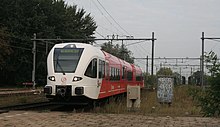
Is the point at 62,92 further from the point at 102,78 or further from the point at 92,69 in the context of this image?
the point at 102,78

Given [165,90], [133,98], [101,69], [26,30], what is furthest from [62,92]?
[26,30]

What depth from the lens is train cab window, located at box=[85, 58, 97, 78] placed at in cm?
1911

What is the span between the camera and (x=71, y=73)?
61.4ft

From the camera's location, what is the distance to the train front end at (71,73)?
18500 mm

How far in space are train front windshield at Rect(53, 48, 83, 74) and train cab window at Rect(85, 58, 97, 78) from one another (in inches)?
25.0

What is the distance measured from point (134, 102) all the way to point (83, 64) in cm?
325

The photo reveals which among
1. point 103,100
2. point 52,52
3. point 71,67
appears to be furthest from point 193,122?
point 103,100

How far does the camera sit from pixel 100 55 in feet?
69.1

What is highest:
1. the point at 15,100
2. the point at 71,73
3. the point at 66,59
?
the point at 66,59

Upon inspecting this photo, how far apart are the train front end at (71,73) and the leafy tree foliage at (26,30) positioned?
98.5 ft

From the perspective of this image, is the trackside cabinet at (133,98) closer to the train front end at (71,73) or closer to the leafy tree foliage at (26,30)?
the train front end at (71,73)

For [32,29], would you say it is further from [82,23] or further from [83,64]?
[83,64]

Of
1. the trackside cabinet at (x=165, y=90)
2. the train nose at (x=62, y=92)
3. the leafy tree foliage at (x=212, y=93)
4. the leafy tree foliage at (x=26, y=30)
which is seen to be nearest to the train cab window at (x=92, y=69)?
the train nose at (x=62, y=92)

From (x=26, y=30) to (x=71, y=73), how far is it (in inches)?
1414
